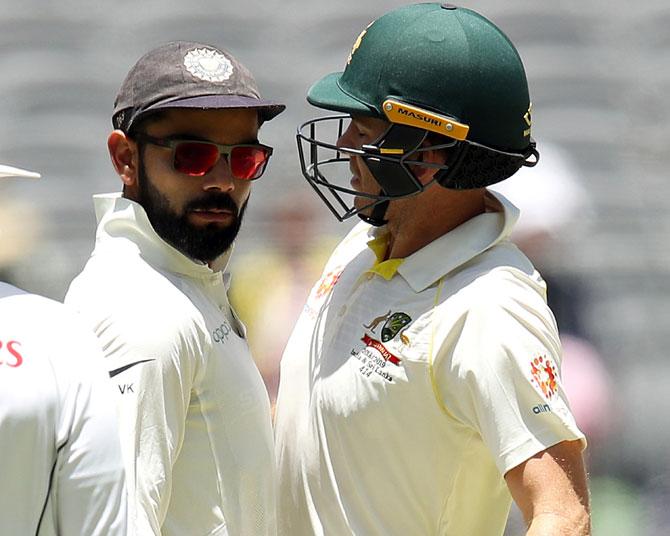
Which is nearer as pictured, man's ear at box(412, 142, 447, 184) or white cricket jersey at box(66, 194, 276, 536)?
white cricket jersey at box(66, 194, 276, 536)

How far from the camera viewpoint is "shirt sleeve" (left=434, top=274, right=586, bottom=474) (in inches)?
89.2

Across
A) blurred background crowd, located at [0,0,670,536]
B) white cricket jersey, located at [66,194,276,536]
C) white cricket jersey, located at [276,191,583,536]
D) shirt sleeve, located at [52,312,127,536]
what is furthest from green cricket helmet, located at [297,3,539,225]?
blurred background crowd, located at [0,0,670,536]

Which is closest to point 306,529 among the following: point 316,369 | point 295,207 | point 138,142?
A: point 316,369

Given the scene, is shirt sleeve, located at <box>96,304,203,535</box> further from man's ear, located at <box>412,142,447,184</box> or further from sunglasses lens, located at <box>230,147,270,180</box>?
man's ear, located at <box>412,142,447,184</box>

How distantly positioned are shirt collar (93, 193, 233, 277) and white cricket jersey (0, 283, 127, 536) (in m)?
0.57

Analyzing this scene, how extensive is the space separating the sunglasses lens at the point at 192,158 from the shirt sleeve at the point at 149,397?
0.35m

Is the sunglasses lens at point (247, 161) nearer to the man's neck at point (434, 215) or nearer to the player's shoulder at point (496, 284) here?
the man's neck at point (434, 215)

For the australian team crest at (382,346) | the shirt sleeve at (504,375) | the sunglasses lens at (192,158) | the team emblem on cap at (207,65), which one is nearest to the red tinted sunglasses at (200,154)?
the sunglasses lens at (192,158)

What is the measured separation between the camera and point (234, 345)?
2564 mm

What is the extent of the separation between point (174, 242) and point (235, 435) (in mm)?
395

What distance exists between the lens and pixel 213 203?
2654 millimetres

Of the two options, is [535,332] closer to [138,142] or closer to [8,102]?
[138,142]

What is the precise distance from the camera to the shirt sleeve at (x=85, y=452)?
6.15 feet

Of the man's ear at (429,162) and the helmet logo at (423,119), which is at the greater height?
the helmet logo at (423,119)
